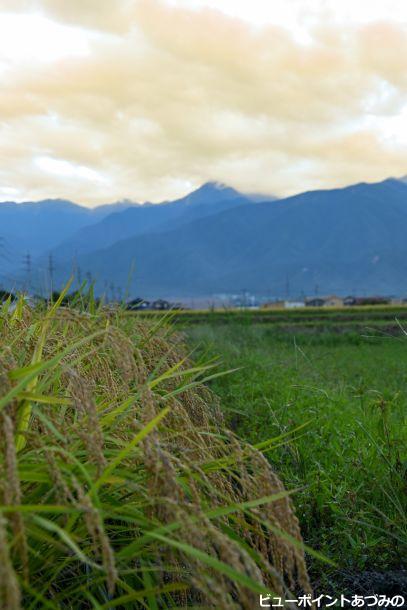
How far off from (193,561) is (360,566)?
3.83 feet

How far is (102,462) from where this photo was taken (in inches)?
54.6

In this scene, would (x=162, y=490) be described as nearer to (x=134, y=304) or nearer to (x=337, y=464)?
(x=337, y=464)

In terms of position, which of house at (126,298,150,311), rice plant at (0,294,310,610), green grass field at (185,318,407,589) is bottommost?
green grass field at (185,318,407,589)

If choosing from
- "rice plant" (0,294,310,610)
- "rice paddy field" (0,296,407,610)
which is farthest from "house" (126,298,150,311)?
"rice plant" (0,294,310,610)

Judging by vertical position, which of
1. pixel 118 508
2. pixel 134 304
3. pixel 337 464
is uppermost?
pixel 134 304

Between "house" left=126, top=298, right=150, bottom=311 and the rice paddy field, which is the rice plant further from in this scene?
"house" left=126, top=298, right=150, bottom=311

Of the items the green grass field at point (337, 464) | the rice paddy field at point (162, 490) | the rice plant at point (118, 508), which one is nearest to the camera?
the rice plant at point (118, 508)

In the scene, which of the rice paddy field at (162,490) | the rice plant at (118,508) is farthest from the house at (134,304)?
the rice plant at (118,508)

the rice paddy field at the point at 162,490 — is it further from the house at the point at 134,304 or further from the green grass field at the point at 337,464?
the house at the point at 134,304

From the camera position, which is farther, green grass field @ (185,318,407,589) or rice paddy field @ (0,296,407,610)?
green grass field @ (185,318,407,589)

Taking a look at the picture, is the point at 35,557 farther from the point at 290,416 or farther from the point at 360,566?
the point at 290,416

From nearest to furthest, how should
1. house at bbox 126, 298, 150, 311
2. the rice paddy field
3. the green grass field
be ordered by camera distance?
the rice paddy field, the green grass field, house at bbox 126, 298, 150, 311

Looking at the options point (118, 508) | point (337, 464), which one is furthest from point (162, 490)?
point (337, 464)

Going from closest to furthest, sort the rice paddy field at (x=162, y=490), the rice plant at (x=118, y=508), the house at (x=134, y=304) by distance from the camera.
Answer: the rice plant at (x=118, y=508)
the rice paddy field at (x=162, y=490)
the house at (x=134, y=304)
